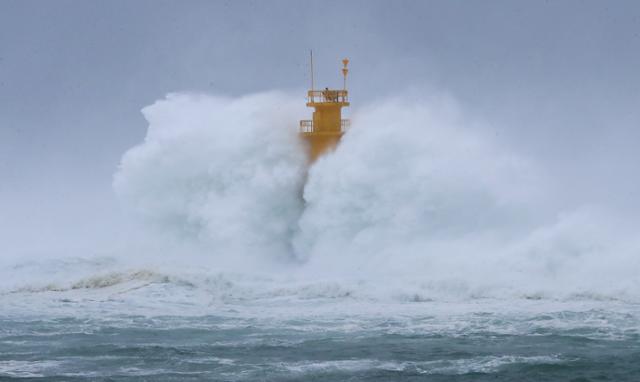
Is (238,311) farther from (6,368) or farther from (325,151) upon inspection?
(325,151)

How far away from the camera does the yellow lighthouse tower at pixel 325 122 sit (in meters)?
29.8

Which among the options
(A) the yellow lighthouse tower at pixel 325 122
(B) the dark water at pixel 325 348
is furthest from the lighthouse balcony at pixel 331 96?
(B) the dark water at pixel 325 348

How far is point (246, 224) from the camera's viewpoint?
96.9 feet

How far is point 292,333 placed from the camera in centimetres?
2014

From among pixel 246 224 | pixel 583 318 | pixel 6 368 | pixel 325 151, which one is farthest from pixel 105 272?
pixel 583 318

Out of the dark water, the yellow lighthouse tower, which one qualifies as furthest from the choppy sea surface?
the yellow lighthouse tower

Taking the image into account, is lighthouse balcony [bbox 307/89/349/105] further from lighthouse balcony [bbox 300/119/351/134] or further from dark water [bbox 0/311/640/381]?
dark water [bbox 0/311/640/381]

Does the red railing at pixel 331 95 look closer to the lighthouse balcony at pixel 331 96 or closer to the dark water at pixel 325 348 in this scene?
the lighthouse balcony at pixel 331 96

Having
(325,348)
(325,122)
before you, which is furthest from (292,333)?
(325,122)

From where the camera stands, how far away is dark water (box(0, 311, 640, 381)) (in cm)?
1703

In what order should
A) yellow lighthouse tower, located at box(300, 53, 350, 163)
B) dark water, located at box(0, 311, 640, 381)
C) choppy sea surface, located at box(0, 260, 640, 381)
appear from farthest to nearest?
1. yellow lighthouse tower, located at box(300, 53, 350, 163)
2. choppy sea surface, located at box(0, 260, 640, 381)
3. dark water, located at box(0, 311, 640, 381)

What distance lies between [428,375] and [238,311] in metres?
6.60

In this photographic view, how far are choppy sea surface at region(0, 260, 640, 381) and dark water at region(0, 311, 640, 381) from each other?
3 centimetres

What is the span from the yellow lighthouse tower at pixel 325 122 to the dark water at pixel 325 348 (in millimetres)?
8898
